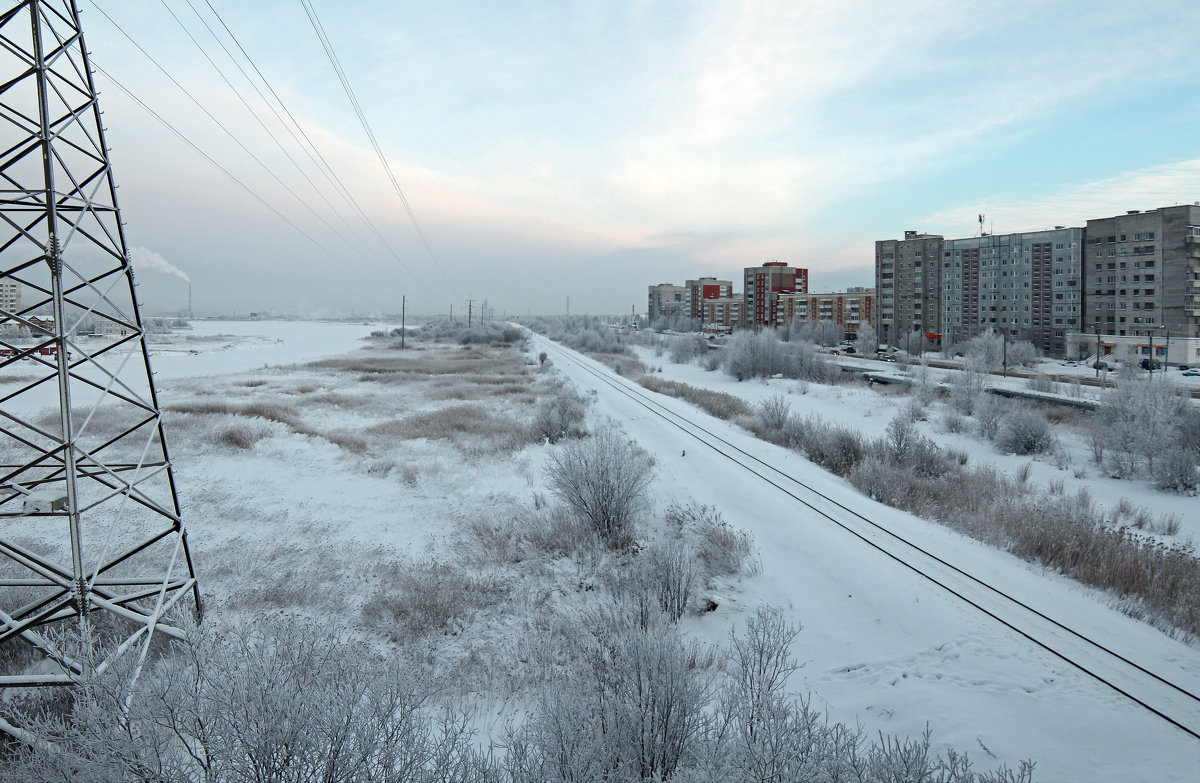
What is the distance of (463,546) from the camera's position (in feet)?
30.2

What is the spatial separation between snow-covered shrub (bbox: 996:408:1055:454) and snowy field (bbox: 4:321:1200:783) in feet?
2.57

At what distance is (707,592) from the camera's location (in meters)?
7.35

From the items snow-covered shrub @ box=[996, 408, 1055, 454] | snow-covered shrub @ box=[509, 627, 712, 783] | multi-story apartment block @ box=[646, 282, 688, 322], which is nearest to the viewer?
snow-covered shrub @ box=[509, 627, 712, 783]

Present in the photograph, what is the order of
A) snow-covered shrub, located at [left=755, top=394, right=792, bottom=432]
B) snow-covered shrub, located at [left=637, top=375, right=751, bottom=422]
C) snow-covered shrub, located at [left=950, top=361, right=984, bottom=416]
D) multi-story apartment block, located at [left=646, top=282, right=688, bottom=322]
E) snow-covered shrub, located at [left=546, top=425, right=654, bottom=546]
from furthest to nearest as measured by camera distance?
multi-story apartment block, located at [left=646, top=282, right=688, bottom=322], snow-covered shrub, located at [left=950, top=361, right=984, bottom=416], snow-covered shrub, located at [left=637, top=375, right=751, bottom=422], snow-covered shrub, located at [left=755, top=394, right=792, bottom=432], snow-covered shrub, located at [left=546, top=425, right=654, bottom=546]

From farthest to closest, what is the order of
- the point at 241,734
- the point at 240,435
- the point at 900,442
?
the point at 240,435 → the point at 900,442 → the point at 241,734

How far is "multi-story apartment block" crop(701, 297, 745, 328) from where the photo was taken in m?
129

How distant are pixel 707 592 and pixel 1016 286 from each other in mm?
75315

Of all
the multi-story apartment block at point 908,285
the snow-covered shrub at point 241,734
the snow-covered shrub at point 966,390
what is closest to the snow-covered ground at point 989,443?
the snow-covered shrub at point 966,390

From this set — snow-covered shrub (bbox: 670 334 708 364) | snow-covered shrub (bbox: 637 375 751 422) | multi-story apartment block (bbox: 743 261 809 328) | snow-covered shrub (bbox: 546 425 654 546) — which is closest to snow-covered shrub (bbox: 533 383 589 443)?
snow-covered shrub (bbox: 637 375 751 422)

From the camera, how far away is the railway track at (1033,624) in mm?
5020

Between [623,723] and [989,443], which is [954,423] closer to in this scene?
[989,443]

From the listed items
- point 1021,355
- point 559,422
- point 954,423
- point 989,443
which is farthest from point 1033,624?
point 1021,355

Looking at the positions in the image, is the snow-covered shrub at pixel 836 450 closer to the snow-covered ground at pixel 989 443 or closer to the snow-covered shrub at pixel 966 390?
the snow-covered ground at pixel 989 443

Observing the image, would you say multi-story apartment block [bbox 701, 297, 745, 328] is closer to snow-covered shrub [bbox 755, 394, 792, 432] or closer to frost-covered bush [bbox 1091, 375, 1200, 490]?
snow-covered shrub [bbox 755, 394, 792, 432]
